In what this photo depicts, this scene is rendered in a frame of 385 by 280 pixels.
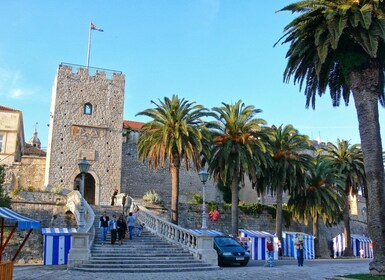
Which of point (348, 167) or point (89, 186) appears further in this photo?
point (89, 186)

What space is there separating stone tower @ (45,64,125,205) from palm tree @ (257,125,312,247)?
1420cm

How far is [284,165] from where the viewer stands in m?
32.7

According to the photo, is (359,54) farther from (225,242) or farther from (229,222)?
(229,222)

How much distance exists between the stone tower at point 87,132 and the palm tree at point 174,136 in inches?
384

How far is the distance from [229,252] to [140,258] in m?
4.55

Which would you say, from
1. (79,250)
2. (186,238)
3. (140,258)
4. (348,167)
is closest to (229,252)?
(186,238)

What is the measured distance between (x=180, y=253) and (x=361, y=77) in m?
10.6

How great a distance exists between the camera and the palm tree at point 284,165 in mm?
32812

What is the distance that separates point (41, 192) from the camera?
31.7 meters

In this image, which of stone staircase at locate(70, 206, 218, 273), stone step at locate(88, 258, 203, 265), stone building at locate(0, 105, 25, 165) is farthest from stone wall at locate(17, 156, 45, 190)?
stone step at locate(88, 258, 203, 265)

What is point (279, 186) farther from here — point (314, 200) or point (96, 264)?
point (96, 264)

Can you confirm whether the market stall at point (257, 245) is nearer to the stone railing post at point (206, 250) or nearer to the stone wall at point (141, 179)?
the stone railing post at point (206, 250)

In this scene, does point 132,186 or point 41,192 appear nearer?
point 41,192

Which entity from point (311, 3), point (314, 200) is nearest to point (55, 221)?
point (314, 200)
